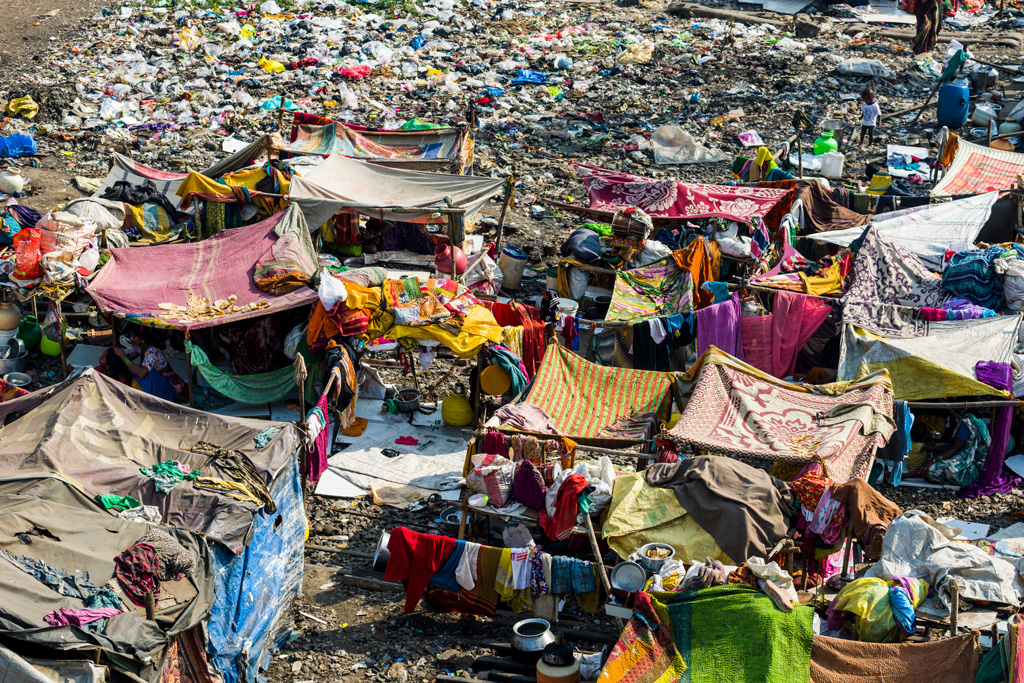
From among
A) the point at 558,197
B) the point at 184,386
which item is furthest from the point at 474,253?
the point at 184,386

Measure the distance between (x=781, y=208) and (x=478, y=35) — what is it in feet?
40.0

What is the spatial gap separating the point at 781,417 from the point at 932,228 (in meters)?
5.36

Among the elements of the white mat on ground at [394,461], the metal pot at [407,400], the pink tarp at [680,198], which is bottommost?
the white mat on ground at [394,461]

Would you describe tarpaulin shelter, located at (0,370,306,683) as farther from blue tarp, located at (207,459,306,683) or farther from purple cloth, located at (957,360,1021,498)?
purple cloth, located at (957,360,1021,498)

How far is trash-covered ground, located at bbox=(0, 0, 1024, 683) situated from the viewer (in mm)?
19547

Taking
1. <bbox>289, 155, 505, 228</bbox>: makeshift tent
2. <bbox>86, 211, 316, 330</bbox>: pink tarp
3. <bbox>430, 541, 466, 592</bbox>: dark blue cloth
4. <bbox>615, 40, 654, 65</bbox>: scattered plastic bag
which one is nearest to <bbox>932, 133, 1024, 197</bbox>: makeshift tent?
<bbox>289, 155, 505, 228</bbox>: makeshift tent

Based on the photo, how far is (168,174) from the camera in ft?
53.4

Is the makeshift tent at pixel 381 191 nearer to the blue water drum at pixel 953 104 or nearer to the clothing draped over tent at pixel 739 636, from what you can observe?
the clothing draped over tent at pixel 739 636

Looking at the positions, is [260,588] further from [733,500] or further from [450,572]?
[733,500]

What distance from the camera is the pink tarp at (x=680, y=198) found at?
13820 millimetres

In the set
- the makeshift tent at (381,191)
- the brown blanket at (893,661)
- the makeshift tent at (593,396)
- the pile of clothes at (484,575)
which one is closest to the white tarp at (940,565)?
the brown blanket at (893,661)

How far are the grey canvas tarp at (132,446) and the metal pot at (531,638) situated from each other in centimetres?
221

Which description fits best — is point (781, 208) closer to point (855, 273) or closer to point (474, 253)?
point (855, 273)

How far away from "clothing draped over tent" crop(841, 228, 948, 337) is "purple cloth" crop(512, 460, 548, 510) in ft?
14.8
